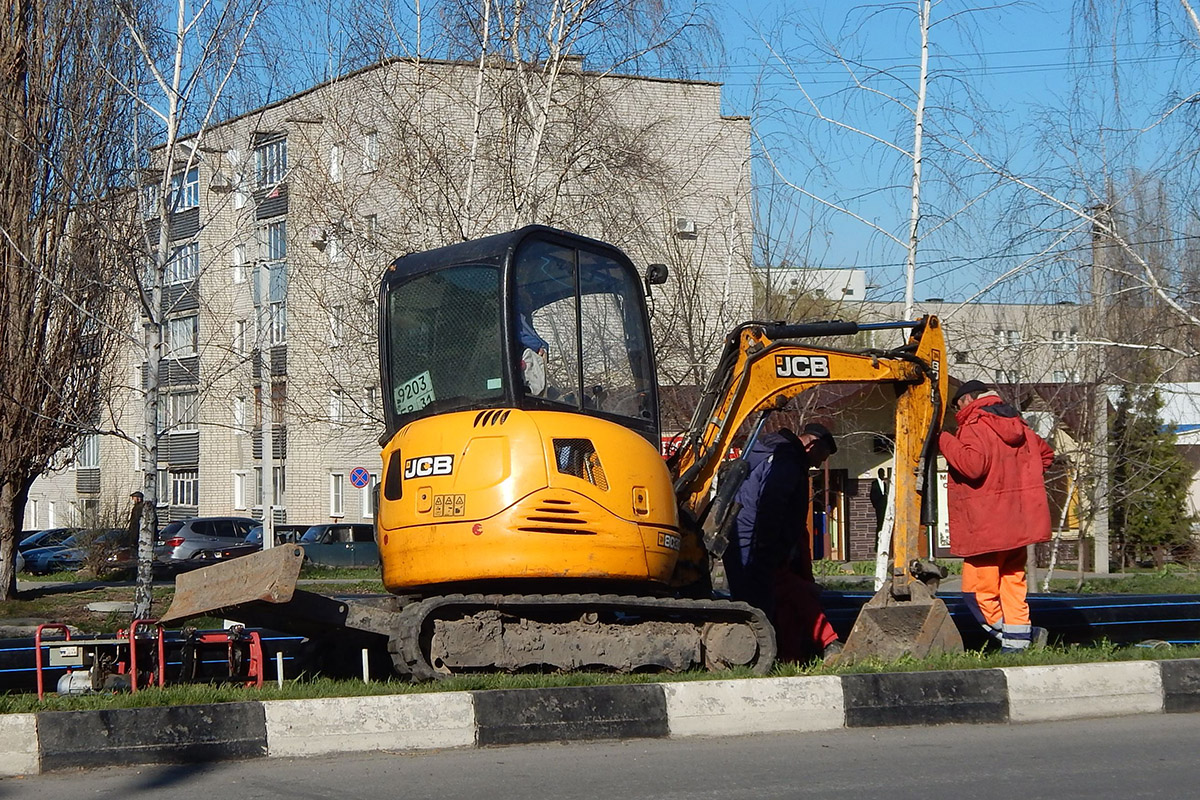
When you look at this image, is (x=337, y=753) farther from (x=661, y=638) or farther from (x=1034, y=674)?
(x=1034, y=674)

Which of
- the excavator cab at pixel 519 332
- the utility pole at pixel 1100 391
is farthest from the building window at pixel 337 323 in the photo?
A: the excavator cab at pixel 519 332

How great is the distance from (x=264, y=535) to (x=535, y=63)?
20.8m

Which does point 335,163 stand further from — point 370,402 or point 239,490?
point 239,490

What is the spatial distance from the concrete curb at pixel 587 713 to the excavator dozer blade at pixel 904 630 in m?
1.14

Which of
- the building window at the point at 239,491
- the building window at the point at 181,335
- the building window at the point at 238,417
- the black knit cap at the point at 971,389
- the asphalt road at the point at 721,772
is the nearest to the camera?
the asphalt road at the point at 721,772

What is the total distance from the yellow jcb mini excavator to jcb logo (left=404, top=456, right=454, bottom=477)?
0.03 ft

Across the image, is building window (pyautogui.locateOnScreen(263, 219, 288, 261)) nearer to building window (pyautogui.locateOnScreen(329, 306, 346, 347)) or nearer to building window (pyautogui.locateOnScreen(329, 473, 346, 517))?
building window (pyautogui.locateOnScreen(329, 306, 346, 347))

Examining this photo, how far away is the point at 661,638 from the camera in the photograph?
8.55 m

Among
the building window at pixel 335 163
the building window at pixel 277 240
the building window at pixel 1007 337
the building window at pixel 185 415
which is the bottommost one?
the building window at pixel 185 415

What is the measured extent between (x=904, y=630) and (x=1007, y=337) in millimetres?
10682

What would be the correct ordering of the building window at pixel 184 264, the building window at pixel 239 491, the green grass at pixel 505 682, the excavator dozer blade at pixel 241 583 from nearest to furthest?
1. the green grass at pixel 505 682
2. the excavator dozer blade at pixel 241 583
3. the building window at pixel 184 264
4. the building window at pixel 239 491

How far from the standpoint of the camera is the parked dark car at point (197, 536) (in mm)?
35062

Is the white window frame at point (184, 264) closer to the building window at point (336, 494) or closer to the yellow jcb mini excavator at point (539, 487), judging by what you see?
the yellow jcb mini excavator at point (539, 487)

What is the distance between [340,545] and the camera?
111 feet
